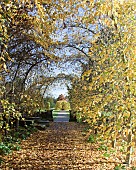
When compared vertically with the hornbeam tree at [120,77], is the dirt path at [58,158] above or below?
below

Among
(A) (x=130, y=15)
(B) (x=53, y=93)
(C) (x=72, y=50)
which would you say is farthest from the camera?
(B) (x=53, y=93)

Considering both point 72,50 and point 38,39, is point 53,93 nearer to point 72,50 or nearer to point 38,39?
point 72,50

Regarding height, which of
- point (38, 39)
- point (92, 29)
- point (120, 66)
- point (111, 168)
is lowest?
point (111, 168)

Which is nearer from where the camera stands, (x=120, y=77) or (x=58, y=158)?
(x=120, y=77)

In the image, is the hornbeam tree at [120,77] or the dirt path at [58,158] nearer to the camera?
the hornbeam tree at [120,77]

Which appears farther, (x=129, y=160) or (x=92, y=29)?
(x=92, y=29)

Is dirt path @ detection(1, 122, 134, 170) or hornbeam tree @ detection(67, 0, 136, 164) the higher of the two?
hornbeam tree @ detection(67, 0, 136, 164)

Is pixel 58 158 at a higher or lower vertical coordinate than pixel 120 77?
lower

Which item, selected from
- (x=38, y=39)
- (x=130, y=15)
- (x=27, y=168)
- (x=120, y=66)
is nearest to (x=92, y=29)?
(x=38, y=39)

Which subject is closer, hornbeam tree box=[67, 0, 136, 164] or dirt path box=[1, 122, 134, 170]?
hornbeam tree box=[67, 0, 136, 164]

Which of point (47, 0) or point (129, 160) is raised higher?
point (47, 0)

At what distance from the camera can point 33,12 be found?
14.6 feet

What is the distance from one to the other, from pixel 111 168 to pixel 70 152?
143 centimetres

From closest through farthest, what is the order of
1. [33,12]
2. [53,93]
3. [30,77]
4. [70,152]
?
[33,12], [70,152], [30,77], [53,93]
